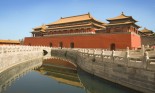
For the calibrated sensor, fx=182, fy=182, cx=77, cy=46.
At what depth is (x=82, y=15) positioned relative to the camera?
4488cm

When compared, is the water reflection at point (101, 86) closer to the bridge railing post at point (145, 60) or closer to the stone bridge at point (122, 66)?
the stone bridge at point (122, 66)

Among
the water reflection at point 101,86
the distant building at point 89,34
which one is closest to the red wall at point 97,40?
the distant building at point 89,34

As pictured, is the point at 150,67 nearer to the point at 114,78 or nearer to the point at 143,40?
the point at 114,78

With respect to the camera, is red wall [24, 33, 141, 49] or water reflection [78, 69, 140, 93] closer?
water reflection [78, 69, 140, 93]

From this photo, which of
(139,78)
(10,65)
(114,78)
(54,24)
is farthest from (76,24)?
(139,78)

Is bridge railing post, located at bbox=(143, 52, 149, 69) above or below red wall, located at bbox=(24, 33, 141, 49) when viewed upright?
below

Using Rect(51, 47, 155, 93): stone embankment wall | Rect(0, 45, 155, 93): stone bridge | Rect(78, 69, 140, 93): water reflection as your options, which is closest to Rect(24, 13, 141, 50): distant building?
Rect(0, 45, 155, 93): stone bridge

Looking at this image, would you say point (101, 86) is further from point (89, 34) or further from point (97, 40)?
point (89, 34)

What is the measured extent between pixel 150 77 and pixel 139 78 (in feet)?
2.97

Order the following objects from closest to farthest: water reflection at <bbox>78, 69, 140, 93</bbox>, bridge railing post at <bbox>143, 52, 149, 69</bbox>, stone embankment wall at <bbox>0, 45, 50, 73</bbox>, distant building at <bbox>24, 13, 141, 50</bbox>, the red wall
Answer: bridge railing post at <bbox>143, 52, 149, 69</bbox>, water reflection at <bbox>78, 69, 140, 93</bbox>, stone embankment wall at <bbox>0, 45, 50, 73</bbox>, the red wall, distant building at <bbox>24, 13, 141, 50</bbox>

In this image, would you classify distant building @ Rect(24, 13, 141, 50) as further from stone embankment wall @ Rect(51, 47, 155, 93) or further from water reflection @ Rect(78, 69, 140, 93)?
water reflection @ Rect(78, 69, 140, 93)

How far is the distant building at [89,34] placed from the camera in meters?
31.8

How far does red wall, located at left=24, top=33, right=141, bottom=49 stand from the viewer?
31055mm

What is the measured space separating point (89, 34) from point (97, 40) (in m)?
2.60
